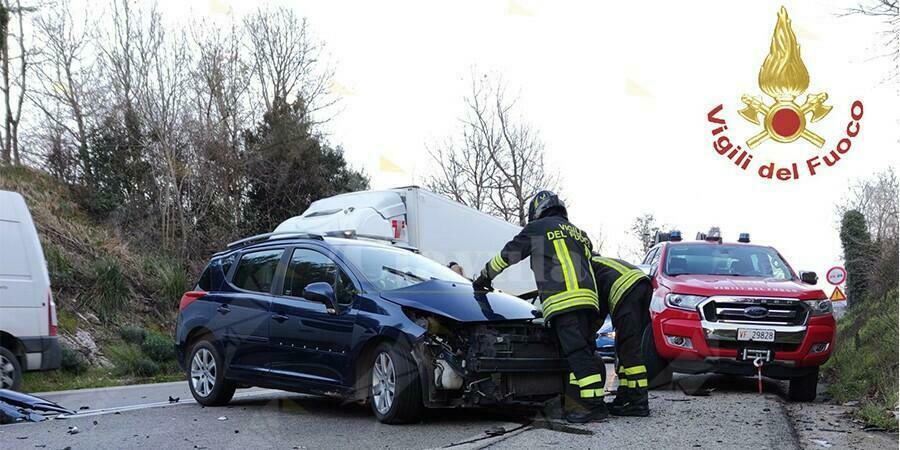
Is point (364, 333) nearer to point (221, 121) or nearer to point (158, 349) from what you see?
point (158, 349)

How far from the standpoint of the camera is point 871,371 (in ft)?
31.5

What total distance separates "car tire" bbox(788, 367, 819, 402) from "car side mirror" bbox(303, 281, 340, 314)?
4732mm

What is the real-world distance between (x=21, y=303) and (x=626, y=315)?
6.81 meters

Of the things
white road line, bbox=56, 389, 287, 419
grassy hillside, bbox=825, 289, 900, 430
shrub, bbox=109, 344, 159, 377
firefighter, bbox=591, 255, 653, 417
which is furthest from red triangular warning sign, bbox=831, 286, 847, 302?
white road line, bbox=56, 389, 287, 419

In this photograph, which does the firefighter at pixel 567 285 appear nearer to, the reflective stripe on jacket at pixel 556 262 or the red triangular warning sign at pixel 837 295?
the reflective stripe on jacket at pixel 556 262

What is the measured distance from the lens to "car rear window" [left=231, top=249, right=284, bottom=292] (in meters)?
8.47

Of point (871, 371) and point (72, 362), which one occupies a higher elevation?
point (871, 371)

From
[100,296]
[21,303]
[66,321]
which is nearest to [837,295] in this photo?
[100,296]

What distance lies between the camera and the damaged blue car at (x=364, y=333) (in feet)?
22.4

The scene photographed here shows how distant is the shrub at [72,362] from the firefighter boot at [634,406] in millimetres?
9524

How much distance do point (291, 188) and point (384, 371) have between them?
77.0ft

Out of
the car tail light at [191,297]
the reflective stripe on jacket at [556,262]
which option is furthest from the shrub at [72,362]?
the reflective stripe on jacket at [556,262]

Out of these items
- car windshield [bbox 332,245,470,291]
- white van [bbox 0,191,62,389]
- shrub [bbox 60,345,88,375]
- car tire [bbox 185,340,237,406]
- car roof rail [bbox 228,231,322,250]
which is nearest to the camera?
car windshield [bbox 332,245,470,291]

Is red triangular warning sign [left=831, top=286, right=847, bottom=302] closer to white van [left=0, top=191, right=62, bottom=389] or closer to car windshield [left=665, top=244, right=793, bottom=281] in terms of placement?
car windshield [left=665, top=244, right=793, bottom=281]
